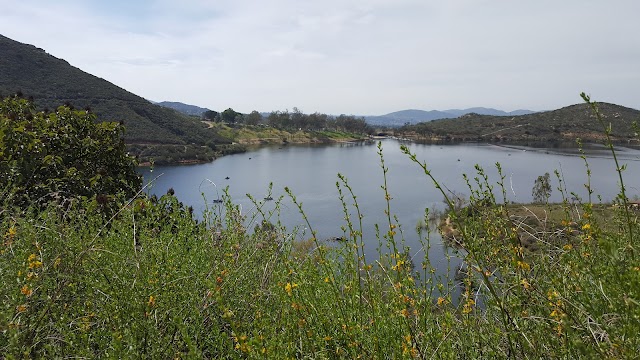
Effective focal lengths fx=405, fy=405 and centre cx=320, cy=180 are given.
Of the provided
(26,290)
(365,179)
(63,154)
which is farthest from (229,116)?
(26,290)

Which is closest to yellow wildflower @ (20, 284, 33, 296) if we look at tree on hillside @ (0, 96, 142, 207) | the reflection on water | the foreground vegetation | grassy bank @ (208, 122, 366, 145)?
the foreground vegetation

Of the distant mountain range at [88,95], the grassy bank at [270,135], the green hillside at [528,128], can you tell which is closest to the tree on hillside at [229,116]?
the grassy bank at [270,135]

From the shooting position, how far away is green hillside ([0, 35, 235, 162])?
73938 mm

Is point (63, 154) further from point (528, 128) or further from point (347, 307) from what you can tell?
point (528, 128)

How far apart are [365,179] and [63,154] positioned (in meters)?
51.9

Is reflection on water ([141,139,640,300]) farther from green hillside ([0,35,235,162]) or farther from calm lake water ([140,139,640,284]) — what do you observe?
green hillside ([0,35,235,162])

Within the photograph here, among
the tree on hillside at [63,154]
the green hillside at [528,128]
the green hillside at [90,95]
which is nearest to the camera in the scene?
the tree on hillside at [63,154]

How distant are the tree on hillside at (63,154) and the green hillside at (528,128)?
11324 centimetres

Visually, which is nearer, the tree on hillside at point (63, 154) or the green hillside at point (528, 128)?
the tree on hillside at point (63, 154)

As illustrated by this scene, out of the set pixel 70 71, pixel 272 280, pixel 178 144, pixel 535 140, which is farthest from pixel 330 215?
pixel 535 140

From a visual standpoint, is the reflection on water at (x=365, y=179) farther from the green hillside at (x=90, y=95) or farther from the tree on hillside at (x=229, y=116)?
the tree on hillside at (x=229, y=116)

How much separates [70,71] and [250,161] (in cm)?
4969

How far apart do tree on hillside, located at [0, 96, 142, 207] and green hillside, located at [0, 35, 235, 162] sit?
65.3 m

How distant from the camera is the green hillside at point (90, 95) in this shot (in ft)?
243
